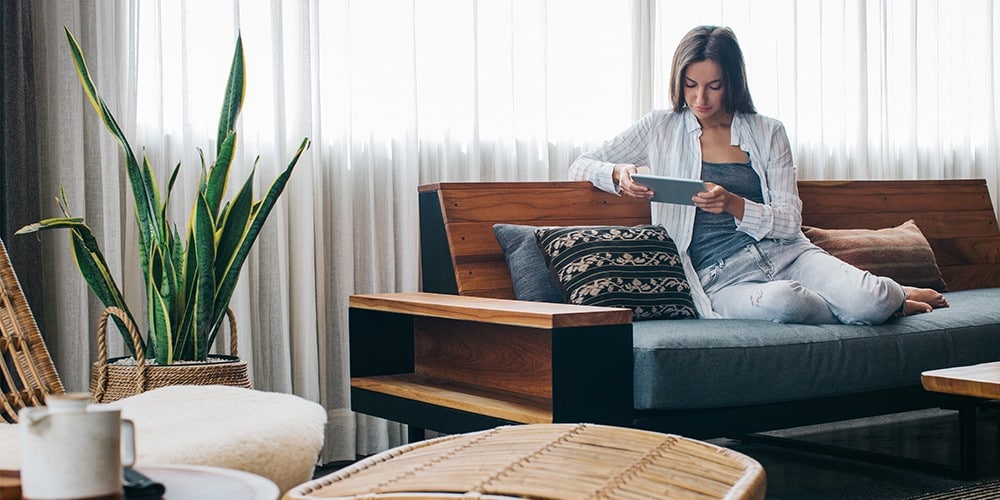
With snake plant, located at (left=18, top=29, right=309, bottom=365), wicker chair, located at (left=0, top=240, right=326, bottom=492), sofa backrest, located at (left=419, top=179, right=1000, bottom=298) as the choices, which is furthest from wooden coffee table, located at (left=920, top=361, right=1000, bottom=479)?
snake plant, located at (left=18, top=29, right=309, bottom=365)

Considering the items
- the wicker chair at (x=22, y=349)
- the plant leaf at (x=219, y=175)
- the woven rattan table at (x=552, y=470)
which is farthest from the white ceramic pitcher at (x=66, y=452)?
the plant leaf at (x=219, y=175)

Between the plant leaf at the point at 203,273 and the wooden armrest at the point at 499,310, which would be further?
the plant leaf at the point at 203,273

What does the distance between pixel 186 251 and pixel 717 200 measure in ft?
4.60

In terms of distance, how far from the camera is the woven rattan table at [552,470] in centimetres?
127

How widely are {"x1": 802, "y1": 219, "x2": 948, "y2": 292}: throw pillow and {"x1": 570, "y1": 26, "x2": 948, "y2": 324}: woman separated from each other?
0.80 feet

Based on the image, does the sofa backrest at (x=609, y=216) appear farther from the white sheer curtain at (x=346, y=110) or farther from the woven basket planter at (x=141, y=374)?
the woven basket planter at (x=141, y=374)

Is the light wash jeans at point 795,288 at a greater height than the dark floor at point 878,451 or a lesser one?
greater

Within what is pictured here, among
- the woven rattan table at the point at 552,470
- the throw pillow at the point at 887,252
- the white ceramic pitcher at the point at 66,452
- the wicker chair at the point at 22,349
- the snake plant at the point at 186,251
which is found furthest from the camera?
the throw pillow at the point at 887,252

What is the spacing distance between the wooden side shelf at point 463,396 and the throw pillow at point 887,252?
55.1 inches

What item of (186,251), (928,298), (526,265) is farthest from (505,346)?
(928,298)

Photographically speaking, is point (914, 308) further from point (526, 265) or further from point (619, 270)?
point (526, 265)

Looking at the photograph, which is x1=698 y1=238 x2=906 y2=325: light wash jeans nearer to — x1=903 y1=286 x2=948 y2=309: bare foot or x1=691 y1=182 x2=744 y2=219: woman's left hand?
x1=691 y1=182 x2=744 y2=219: woman's left hand

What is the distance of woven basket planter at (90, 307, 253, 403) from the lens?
231 cm

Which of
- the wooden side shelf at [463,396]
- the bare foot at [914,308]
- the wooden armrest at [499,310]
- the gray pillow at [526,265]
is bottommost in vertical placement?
the wooden side shelf at [463,396]
